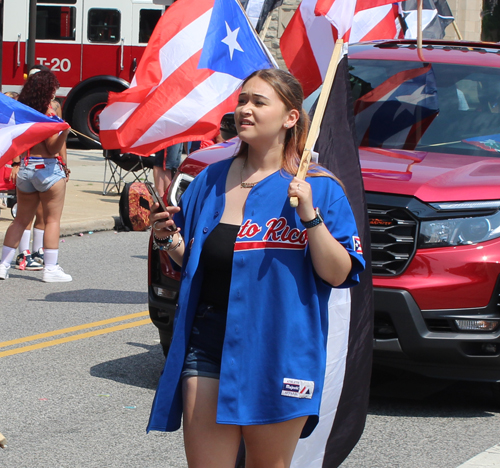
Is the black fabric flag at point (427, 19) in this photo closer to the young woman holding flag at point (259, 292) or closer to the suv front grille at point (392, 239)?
the suv front grille at point (392, 239)

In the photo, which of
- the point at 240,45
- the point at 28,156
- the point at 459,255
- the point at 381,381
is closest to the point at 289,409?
the point at 459,255

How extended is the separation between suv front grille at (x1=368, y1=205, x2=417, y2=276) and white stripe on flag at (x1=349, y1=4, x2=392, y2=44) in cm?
368

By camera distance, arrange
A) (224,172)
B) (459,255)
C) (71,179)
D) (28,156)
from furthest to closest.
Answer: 1. (71,179)
2. (28,156)
3. (459,255)
4. (224,172)

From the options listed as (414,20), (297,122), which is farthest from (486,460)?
(414,20)

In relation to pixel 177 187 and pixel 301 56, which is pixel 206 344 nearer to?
pixel 177 187

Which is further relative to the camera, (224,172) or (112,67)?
(112,67)

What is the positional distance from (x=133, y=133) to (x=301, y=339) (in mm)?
2997

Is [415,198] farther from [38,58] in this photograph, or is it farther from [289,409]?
[38,58]

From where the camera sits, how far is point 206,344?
3.03m

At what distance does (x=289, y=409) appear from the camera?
9.55 feet

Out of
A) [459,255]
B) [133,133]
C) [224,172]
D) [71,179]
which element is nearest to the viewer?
[224,172]

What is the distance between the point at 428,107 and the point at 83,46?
15.9m

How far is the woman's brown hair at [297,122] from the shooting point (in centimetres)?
306

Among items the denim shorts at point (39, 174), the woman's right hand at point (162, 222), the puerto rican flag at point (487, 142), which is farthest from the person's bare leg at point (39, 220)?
the woman's right hand at point (162, 222)
